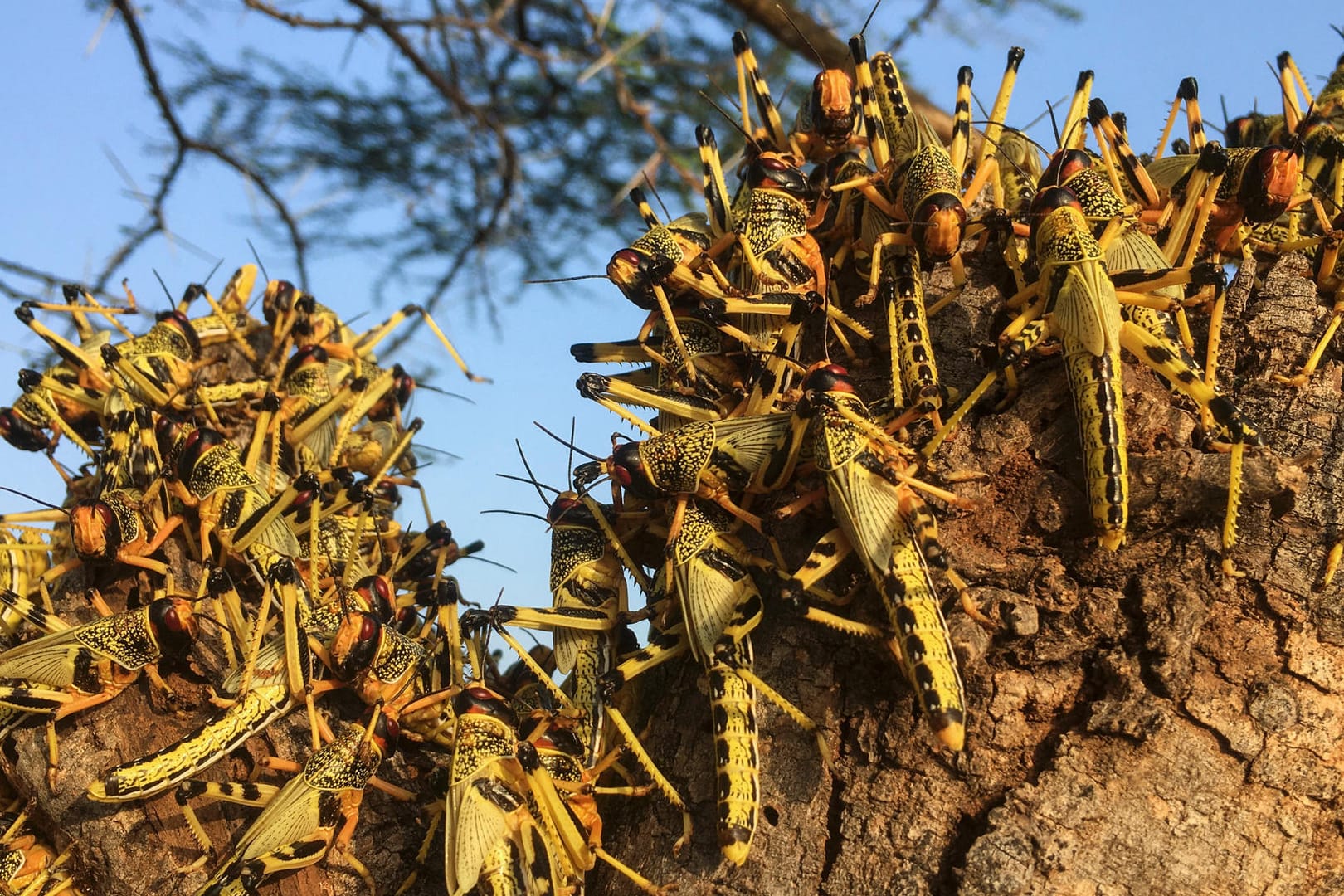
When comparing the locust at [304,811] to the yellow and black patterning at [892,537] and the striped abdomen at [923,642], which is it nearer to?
the yellow and black patterning at [892,537]

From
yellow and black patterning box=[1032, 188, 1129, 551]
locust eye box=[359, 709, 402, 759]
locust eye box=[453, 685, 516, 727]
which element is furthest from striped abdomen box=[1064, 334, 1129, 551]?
locust eye box=[359, 709, 402, 759]

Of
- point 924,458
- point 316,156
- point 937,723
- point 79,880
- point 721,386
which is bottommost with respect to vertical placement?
point 79,880

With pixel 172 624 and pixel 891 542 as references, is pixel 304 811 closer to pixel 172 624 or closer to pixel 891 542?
pixel 172 624

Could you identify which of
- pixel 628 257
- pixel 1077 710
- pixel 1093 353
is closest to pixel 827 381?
pixel 1093 353

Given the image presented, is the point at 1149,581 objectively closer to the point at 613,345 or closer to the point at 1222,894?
the point at 1222,894

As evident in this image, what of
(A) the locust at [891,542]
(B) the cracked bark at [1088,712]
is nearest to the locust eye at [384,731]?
(B) the cracked bark at [1088,712]

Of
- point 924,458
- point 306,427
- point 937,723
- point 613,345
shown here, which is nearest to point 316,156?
point 306,427
